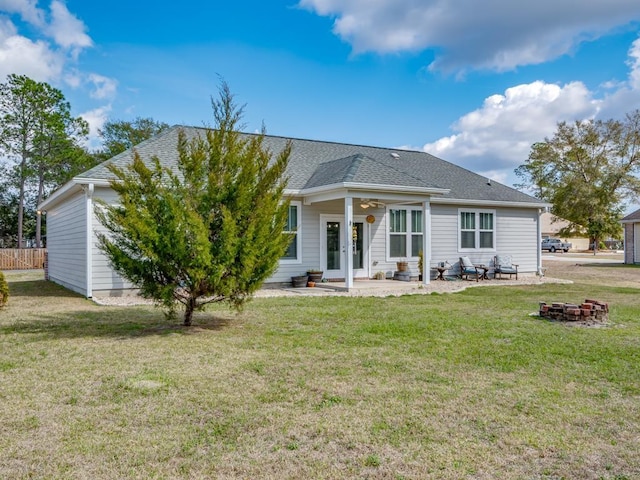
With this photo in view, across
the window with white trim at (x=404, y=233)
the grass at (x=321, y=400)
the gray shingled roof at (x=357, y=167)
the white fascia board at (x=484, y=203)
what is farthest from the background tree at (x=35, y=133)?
the grass at (x=321, y=400)

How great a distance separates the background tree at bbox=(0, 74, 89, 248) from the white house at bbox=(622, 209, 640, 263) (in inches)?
1505

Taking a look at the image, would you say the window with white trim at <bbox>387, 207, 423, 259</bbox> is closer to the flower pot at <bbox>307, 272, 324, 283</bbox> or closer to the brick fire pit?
the flower pot at <bbox>307, 272, 324, 283</bbox>

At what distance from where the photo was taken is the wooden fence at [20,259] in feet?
92.1

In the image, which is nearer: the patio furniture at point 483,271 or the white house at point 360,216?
the white house at point 360,216

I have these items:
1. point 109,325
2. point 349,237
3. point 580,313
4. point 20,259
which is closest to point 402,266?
point 349,237

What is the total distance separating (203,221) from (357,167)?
23.1 ft

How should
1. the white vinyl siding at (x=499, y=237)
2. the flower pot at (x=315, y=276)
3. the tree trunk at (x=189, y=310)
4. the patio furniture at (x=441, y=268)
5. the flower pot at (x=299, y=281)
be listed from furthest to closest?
the white vinyl siding at (x=499, y=237), the patio furniture at (x=441, y=268), the flower pot at (x=315, y=276), the flower pot at (x=299, y=281), the tree trunk at (x=189, y=310)

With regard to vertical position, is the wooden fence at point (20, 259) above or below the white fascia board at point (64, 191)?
below

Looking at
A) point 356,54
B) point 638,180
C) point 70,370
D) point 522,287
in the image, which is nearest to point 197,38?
point 356,54

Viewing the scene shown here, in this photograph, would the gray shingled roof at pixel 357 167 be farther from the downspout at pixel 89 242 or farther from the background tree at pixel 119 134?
the background tree at pixel 119 134

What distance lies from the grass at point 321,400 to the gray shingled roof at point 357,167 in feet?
19.4

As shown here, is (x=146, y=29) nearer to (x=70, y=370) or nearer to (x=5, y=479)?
(x=70, y=370)

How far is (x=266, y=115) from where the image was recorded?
834 cm

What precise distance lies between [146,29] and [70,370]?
9.90m
